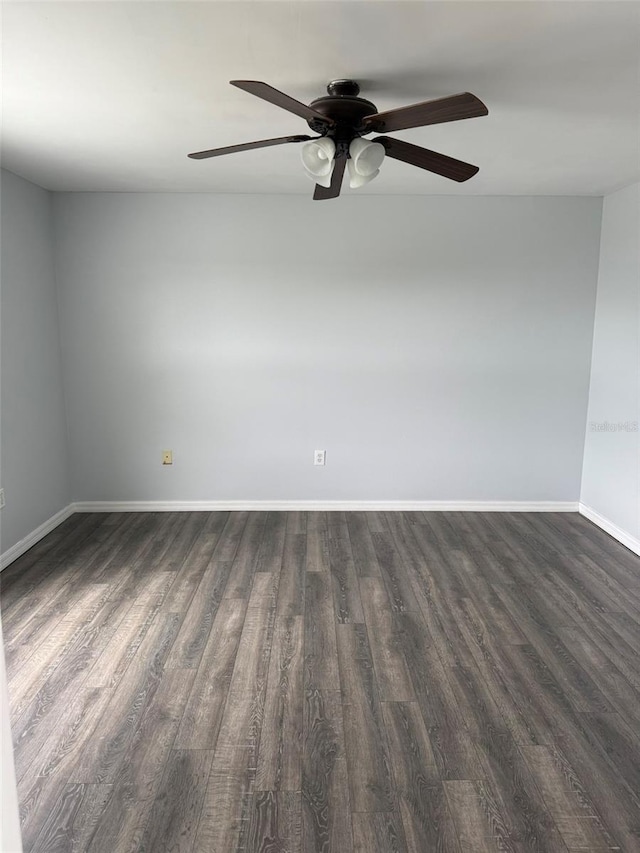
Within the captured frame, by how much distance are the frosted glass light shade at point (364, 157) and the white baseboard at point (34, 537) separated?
114 inches

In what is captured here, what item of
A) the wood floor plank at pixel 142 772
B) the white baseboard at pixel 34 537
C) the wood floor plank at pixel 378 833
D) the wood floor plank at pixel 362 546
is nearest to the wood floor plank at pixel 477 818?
→ the wood floor plank at pixel 378 833

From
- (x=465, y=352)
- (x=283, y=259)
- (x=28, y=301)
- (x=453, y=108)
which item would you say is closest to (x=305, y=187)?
(x=283, y=259)

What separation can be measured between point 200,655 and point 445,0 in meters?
2.52

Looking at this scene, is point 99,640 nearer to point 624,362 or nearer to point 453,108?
point 453,108

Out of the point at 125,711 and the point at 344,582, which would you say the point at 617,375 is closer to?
the point at 344,582

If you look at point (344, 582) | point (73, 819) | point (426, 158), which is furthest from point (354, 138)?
point (73, 819)

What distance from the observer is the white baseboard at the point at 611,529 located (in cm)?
358

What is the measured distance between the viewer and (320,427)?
4.15m

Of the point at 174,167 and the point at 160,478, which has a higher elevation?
the point at 174,167

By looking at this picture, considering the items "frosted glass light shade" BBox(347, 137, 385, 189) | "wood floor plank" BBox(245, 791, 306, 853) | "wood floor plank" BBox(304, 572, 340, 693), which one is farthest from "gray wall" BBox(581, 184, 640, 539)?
"wood floor plank" BBox(245, 791, 306, 853)

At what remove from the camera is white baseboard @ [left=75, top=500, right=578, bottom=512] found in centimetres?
422

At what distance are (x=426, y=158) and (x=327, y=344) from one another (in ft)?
6.73

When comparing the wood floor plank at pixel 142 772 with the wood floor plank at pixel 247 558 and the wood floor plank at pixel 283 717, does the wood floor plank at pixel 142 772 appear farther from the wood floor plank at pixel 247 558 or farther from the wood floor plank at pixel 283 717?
the wood floor plank at pixel 247 558

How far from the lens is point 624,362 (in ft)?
12.2
